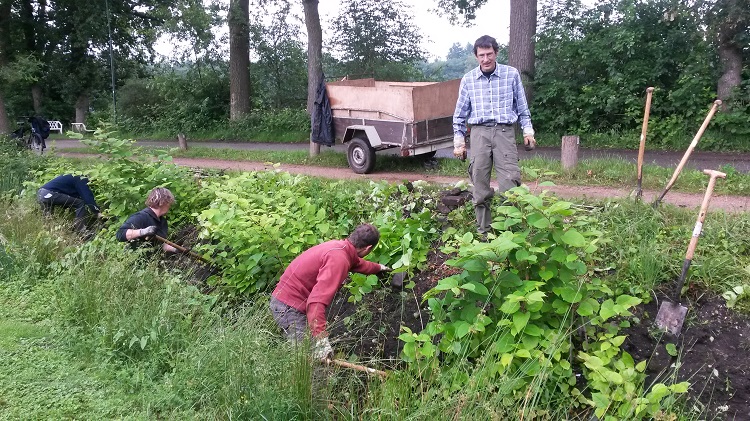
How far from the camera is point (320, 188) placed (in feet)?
25.7

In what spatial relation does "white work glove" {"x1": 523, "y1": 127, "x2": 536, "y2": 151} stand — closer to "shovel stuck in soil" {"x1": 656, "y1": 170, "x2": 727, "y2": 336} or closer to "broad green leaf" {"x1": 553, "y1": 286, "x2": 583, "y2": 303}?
"shovel stuck in soil" {"x1": 656, "y1": 170, "x2": 727, "y2": 336}

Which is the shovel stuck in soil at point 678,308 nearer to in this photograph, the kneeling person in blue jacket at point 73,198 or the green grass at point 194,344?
the green grass at point 194,344

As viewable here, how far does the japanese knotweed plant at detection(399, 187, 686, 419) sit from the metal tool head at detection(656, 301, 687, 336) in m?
0.55

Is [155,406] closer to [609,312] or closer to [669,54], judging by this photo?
[609,312]

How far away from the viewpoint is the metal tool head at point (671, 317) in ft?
13.7

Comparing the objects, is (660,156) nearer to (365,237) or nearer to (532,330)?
(365,237)

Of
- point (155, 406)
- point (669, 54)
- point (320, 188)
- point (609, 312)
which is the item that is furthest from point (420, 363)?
point (669, 54)

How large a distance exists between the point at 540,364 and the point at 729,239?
2.68 m

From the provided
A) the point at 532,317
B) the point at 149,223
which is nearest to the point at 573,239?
the point at 532,317

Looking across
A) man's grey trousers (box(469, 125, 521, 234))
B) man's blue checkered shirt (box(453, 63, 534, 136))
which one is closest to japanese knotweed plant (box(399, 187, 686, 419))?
man's grey trousers (box(469, 125, 521, 234))

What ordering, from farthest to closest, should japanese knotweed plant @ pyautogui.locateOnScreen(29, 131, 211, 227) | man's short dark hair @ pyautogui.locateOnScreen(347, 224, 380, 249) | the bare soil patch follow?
japanese knotweed plant @ pyautogui.locateOnScreen(29, 131, 211, 227), man's short dark hair @ pyautogui.locateOnScreen(347, 224, 380, 249), the bare soil patch

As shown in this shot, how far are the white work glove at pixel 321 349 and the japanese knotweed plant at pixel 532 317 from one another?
494 millimetres

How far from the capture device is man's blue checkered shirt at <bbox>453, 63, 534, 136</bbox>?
543cm

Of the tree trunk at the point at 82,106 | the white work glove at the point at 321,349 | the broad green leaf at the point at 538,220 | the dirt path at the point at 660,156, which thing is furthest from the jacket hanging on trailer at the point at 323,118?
the tree trunk at the point at 82,106
